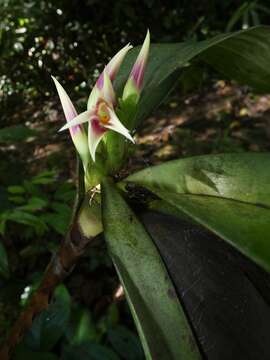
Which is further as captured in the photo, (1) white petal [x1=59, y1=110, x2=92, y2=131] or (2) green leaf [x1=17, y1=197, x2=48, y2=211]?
(2) green leaf [x1=17, y1=197, x2=48, y2=211]

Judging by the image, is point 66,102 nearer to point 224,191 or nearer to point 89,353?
point 224,191

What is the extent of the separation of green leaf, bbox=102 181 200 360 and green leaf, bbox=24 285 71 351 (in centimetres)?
56

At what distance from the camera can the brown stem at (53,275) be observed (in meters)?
0.61

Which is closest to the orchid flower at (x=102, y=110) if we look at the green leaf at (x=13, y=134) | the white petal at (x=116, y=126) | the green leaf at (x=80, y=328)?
the white petal at (x=116, y=126)

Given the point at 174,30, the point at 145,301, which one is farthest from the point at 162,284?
the point at 174,30

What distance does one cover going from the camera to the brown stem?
609 millimetres

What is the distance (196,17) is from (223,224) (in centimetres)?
176

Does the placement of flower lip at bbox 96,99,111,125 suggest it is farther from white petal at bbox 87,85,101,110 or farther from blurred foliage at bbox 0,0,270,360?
blurred foliage at bbox 0,0,270,360

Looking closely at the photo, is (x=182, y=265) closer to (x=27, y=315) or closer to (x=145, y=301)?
(x=145, y=301)

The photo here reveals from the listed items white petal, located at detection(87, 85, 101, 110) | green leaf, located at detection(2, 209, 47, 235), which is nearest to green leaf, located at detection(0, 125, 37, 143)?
green leaf, located at detection(2, 209, 47, 235)

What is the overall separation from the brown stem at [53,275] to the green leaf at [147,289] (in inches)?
3.0

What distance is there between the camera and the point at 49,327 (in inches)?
40.5

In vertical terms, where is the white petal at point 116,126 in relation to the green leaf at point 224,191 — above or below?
above

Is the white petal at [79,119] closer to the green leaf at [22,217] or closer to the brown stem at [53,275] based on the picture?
the brown stem at [53,275]
